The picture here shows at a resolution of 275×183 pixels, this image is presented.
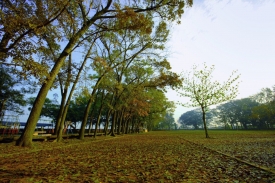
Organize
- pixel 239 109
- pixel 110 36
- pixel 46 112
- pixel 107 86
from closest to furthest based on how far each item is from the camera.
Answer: pixel 110 36 < pixel 107 86 < pixel 46 112 < pixel 239 109

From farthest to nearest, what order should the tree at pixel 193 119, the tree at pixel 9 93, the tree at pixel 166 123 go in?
the tree at pixel 193 119
the tree at pixel 166 123
the tree at pixel 9 93

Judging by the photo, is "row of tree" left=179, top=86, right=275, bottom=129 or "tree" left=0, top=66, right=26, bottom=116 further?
"row of tree" left=179, top=86, right=275, bottom=129

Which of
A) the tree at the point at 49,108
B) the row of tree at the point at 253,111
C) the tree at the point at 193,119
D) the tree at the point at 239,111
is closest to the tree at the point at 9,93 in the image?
the tree at the point at 49,108

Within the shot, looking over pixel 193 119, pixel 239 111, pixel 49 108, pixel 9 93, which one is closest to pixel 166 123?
pixel 193 119

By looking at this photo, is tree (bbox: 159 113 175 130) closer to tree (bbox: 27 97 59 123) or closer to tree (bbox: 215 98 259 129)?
tree (bbox: 215 98 259 129)

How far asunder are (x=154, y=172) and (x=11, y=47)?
6.85 m

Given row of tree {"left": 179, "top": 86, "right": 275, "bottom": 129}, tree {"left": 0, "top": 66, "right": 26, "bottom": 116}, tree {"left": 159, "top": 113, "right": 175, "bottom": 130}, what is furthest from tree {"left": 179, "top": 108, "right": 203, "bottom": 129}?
tree {"left": 0, "top": 66, "right": 26, "bottom": 116}

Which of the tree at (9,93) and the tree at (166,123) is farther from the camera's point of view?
the tree at (166,123)

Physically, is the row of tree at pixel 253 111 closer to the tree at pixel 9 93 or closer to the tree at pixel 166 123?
the tree at pixel 166 123

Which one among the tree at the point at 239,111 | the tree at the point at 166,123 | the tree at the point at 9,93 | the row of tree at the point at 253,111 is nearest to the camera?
the tree at the point at 9,93

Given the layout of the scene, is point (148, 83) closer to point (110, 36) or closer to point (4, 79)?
point (110, 36)

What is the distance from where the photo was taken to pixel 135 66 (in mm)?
24109

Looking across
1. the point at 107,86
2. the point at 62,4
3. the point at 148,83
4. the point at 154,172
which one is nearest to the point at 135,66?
the point at 148,83

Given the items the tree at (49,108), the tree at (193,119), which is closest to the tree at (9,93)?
the tree at (49,108)
